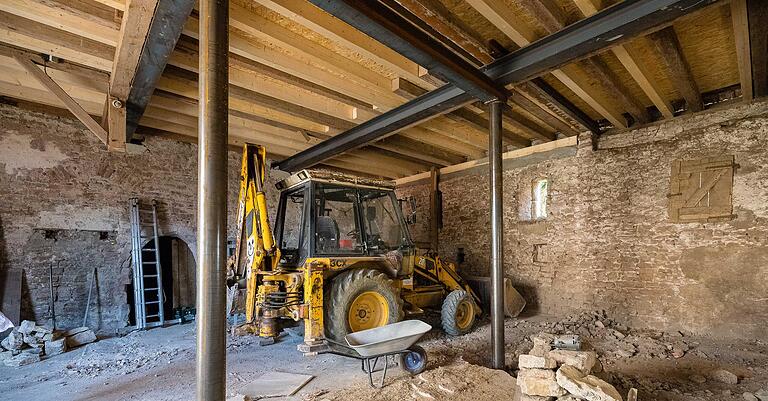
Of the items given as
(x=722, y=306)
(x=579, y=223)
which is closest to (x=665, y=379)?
(x=722, y=306)

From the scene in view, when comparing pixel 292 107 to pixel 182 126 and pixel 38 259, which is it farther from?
pixel 38 259

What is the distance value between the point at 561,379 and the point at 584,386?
0.14 meters

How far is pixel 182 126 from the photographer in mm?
5344

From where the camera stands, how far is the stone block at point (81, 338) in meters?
4.29

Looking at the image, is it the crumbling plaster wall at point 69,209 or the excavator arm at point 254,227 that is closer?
the excavator arm at point 254,227

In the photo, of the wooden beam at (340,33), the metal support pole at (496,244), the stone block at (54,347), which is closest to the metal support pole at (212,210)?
the wooden beam at (340,33)

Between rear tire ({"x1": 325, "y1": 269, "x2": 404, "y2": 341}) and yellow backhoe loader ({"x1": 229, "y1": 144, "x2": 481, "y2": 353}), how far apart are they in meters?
0.01

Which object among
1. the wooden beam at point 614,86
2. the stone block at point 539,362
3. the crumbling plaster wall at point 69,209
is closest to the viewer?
the stone block at point 539,362

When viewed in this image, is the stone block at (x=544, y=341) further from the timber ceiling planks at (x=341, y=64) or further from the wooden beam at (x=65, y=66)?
the wooden beam at (x=65, y=66)

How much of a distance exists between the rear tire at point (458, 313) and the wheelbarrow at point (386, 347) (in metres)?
1.29

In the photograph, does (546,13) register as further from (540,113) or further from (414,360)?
(414,360)

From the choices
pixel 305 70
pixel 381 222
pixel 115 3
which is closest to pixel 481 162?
pixel 381 222

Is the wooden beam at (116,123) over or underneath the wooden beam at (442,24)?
underneath

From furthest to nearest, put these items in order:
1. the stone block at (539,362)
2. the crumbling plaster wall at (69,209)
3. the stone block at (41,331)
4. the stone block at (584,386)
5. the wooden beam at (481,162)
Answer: the wooden beam at (481,162), the crumbling plaster wall at (69,209), the stone block at (41,331), the stone block at (539,362), the stone block at (584,386)
